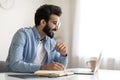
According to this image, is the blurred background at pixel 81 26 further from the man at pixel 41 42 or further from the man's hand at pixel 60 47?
the man's hand at pixel 60 47

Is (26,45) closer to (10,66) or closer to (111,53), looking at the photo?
(10,66)

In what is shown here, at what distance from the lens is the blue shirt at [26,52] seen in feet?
6.10

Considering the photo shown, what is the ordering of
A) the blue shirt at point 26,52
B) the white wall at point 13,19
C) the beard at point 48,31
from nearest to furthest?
1. the blue shirt at point 26,52
2. the beard at point 48,31
3. the white wall at point 13,19

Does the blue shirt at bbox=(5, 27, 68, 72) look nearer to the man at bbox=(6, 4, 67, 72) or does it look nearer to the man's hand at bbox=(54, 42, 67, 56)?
the man at bbox=(6, 4, 67, 72)

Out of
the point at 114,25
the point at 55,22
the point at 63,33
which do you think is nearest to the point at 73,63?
the point at 63,33

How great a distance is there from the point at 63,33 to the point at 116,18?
936 millimetres

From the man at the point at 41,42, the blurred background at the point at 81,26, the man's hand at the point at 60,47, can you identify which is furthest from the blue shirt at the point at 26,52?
the blurred background at the point at 81,26

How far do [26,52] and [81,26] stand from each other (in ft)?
6.31

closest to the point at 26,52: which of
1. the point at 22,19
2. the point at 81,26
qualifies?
the point at 22,19

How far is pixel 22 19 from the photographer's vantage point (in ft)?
12.9

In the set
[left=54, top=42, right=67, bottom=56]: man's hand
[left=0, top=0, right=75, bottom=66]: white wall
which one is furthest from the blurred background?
[left=54, top=42, right=67, bottom=56]: man's hand

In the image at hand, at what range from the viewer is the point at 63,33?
165 inches

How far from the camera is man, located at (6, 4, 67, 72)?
209 cm

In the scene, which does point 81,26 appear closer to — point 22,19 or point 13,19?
point 22,19
